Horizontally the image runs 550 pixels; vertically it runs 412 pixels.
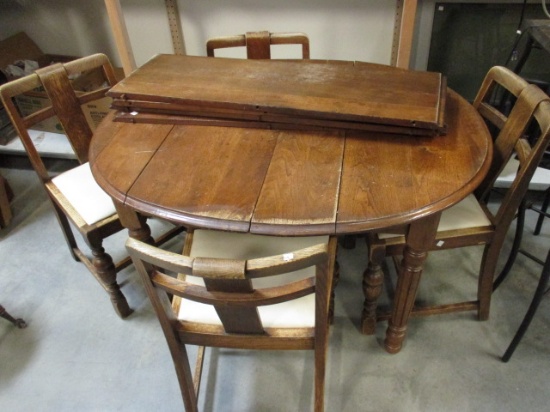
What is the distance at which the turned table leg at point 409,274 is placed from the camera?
1.06m

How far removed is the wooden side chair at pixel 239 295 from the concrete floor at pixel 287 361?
0.22 meters

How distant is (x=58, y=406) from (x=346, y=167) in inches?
49.5

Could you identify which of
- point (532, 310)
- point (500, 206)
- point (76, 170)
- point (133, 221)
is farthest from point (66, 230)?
point (532, 310)

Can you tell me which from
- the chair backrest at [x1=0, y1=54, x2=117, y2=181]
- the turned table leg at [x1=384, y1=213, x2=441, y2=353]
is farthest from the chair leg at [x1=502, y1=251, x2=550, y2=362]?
the chair backrest at [x1=0, y1=54, x2=117, y2=181]

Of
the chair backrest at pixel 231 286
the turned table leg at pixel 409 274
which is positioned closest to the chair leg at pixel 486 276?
the turned table leg at pixel 409 274

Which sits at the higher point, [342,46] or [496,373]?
[342,46]

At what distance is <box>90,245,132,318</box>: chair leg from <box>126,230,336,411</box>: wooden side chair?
1.34 feet

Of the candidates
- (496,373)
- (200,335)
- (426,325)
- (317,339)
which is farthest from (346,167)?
(496,373)

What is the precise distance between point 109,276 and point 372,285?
96cm

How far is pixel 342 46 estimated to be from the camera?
2.30 m

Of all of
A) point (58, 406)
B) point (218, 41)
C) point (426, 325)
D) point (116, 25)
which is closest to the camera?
point (58, 406)

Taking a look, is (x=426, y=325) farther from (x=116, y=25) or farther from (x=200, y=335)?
(x=116, y=25)

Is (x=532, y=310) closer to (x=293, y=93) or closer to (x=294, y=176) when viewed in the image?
(x=294, y=176)

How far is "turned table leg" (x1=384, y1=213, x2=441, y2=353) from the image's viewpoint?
1.06m
